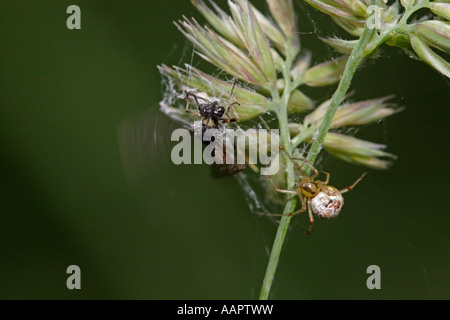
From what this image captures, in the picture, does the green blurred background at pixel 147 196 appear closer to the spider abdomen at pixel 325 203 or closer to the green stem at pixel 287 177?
the spider abdomen at pixel 325 203

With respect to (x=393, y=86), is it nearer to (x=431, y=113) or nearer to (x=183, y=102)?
(x=431, y=113)

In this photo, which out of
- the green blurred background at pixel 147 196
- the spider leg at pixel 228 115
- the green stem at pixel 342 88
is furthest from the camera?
the green blurred background at pixel 147 196

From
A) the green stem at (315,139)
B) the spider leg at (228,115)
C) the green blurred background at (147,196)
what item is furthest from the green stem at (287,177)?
the green blurred background at (147,196)

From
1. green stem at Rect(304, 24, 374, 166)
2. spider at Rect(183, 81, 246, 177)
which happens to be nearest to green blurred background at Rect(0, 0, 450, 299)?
spider at Rect(183, 81, 246, 177)

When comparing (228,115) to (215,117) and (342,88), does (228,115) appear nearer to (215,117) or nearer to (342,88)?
(215,117)

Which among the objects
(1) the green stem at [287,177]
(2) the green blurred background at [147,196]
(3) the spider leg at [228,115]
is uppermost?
(2) the green blurred background at [147,196]

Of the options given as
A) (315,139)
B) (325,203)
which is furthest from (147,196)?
(315,139)
